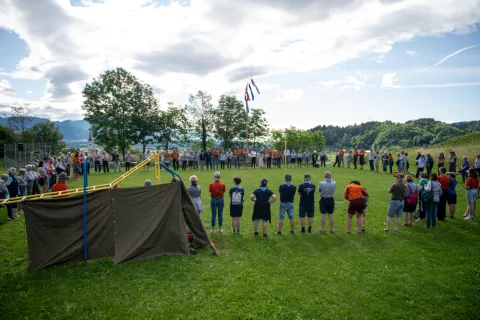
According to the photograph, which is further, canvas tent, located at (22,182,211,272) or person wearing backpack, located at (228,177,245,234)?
person wearing backpack, located at (228,177,245,234)

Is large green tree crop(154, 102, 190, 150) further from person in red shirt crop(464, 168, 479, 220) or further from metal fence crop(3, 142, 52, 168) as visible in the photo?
person in red shirt crop(464, 168, 479, 220)

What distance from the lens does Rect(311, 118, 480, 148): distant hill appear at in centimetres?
8600

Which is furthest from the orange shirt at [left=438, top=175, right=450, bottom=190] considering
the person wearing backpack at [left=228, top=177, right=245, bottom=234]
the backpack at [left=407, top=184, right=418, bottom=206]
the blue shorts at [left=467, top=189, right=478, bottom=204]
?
the person wearing backpack at [left=228, top=177, right=245, bottom=234]

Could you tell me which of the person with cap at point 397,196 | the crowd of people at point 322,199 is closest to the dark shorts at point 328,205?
the crowd of people at point 322,199


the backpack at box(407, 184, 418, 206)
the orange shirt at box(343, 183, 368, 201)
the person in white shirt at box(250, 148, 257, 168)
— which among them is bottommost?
the backpack at box(407, 184, 418, 206)

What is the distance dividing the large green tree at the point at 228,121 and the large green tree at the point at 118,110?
34.0ft

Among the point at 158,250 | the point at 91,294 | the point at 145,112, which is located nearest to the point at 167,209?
the point at 158,250

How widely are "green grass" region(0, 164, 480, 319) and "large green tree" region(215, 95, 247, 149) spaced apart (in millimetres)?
36700

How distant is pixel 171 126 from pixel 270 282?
3953 centimetres

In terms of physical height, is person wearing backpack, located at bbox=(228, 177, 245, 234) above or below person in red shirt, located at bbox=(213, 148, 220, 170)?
below

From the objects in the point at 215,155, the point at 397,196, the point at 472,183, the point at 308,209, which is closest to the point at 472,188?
the point at 472,183

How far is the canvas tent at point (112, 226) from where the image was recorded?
7328 millimetres

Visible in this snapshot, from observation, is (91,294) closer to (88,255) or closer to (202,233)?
(88,255)

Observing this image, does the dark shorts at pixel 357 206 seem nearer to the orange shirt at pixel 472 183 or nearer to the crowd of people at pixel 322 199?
the crowd of people at pixel 322 199
